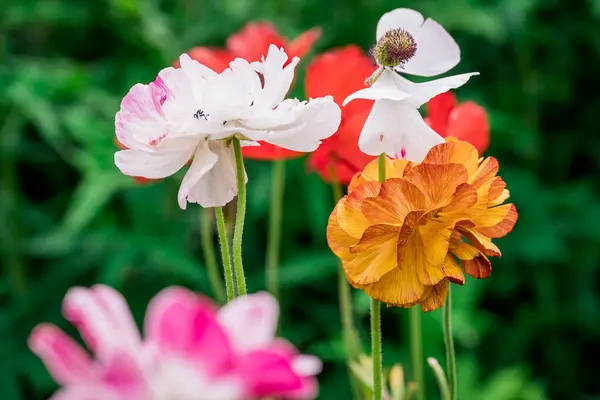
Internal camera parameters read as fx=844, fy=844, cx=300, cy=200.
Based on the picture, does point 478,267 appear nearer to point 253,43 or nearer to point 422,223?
point 422,223

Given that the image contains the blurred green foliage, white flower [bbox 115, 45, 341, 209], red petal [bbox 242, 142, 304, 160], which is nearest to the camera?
A: white flower [bbox 115, 45, 341, 209]

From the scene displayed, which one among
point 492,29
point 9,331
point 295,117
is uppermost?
point 492,29

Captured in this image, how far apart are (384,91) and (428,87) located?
0.03 meters

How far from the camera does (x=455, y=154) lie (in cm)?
29

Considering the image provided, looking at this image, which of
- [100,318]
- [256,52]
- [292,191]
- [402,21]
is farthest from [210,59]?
[292,191]

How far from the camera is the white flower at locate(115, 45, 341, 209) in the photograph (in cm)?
Answer: 26

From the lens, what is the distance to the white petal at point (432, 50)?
32cm

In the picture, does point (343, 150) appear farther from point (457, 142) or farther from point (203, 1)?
point (203, 1)

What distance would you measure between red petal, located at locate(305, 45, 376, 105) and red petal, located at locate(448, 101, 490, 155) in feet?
0.16

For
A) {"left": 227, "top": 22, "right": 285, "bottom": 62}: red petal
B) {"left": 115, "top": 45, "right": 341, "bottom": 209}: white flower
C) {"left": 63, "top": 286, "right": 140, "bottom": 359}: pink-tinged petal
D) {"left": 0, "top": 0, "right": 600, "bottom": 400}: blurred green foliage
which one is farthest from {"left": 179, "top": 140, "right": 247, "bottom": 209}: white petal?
{"left": 0, "top": 0, "right": 600, "bottom": 400}: blurred green foliage

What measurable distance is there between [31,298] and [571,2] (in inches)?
34.5

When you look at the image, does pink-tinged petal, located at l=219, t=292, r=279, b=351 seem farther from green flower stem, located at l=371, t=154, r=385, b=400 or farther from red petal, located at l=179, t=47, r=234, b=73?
red petal, located at l=179, t=47, r=234, b=73

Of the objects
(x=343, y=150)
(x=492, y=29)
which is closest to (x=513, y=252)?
(x=492, y=29)

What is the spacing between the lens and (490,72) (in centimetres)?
127
